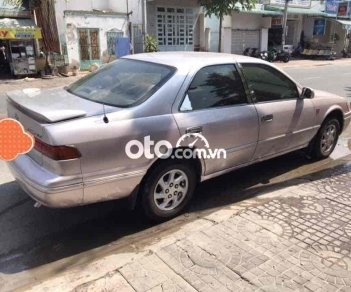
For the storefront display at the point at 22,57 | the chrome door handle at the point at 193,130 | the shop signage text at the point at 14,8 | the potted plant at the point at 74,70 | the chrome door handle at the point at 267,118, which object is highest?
the shop signage text at the point at 14,8

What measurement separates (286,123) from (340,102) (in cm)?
135

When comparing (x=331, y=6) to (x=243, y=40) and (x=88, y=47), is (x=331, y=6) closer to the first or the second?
(x=243, y=40)

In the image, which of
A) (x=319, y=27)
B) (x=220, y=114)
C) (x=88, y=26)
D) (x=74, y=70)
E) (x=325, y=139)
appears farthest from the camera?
(x=319, y=27)

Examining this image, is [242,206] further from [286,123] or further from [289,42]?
[289,42]

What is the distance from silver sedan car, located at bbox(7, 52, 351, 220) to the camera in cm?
315

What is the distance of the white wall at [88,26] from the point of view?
18172 mm

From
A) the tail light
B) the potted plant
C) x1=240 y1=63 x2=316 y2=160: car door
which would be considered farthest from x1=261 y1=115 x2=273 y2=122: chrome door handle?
the potted plant

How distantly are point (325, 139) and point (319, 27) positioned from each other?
30.9 m

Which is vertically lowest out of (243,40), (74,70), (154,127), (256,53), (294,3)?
(256,53)

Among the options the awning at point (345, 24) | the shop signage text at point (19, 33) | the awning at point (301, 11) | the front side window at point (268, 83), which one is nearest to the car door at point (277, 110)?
the front side window at point (268, 83)

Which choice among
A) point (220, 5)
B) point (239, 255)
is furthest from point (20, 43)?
point (239, 255)

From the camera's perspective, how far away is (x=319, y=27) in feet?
109

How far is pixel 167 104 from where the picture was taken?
3.63m

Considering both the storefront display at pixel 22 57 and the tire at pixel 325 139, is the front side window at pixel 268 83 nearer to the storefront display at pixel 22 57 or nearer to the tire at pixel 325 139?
the tire at pixel 325 139
